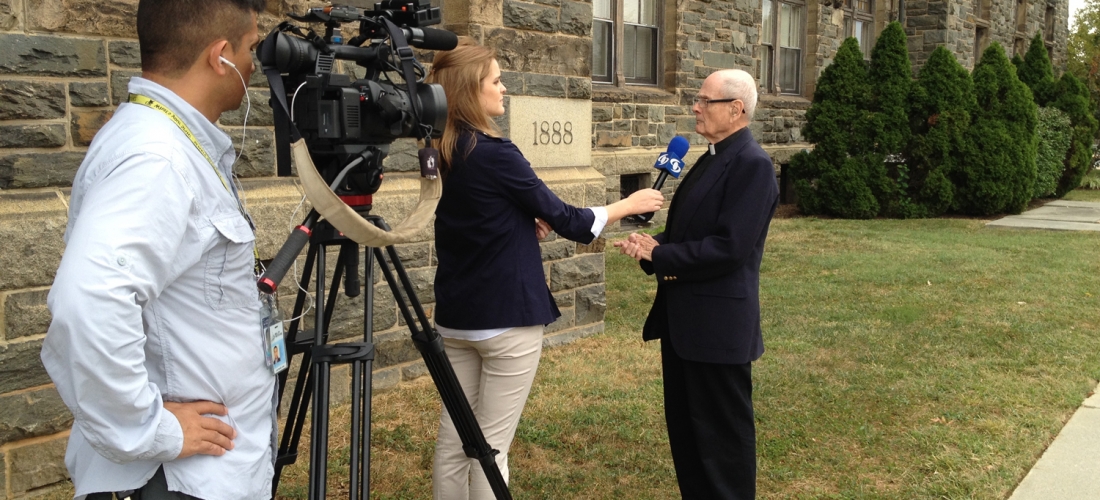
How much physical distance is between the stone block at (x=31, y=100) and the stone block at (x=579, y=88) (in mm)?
3366

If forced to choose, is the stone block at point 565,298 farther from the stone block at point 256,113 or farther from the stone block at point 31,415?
the stone block at point 31,415

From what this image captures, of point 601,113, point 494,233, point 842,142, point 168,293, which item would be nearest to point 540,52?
point 494,233

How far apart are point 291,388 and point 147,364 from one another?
3028mm

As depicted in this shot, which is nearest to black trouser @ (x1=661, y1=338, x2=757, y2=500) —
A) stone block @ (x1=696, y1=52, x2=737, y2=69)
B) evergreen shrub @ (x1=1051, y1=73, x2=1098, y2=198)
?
stone block @ (x1=696, y1=52, x2=737, y2=69)

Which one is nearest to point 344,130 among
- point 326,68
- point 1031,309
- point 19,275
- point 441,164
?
point 326,68

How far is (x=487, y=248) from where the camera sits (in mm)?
3123

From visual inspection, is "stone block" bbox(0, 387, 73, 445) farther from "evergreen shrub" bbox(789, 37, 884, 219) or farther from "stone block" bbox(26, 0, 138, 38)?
"evergreen shrub" bbox(789, 37, 884, 219)

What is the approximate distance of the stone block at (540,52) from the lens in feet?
19.0

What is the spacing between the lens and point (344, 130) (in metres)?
2.21

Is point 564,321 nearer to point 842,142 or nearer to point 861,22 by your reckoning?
point 842,142

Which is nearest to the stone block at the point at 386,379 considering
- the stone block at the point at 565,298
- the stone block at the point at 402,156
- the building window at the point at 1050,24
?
the stone block at the point at 402,156

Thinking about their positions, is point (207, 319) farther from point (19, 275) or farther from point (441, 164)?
point (19, 275)

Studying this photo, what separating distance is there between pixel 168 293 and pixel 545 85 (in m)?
4.56

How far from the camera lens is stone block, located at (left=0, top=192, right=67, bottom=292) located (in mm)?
3705
